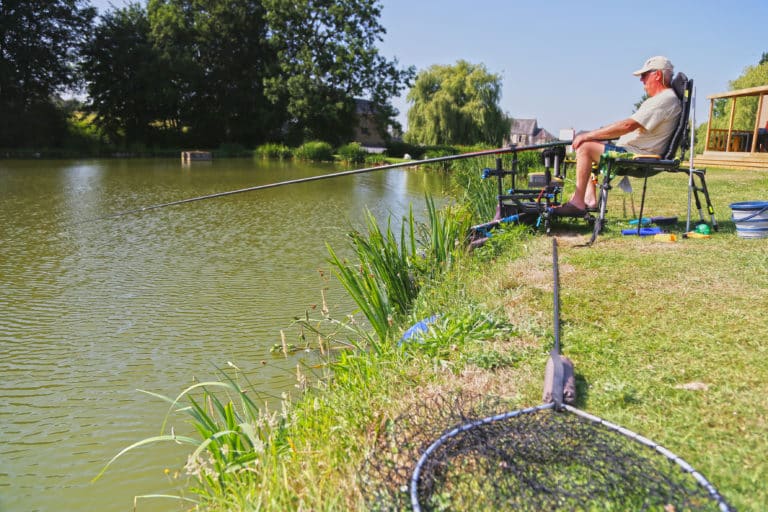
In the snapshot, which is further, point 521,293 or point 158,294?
point 158,294

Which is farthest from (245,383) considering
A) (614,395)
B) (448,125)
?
(448,125)

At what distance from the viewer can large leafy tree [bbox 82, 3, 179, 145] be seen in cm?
3203

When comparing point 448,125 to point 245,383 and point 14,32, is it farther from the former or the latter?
point 245,383

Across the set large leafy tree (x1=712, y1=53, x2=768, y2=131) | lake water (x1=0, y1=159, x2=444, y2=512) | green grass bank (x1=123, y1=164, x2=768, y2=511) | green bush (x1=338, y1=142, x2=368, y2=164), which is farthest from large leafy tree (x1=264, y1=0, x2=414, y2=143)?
green grass bank (x1=123, y1=164, x2=768, y2=511)

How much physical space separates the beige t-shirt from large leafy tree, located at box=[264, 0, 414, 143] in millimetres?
30089

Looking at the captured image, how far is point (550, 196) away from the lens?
5230 millimetres

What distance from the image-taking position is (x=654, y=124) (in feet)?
15.1

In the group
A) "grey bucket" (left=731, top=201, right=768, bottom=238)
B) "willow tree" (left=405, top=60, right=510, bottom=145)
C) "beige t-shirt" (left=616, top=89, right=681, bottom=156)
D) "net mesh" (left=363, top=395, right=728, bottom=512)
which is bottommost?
"net mesh" (left=363, top=395, right=728, bottom=512)

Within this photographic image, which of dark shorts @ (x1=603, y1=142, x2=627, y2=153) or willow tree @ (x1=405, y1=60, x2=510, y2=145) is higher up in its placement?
willow tree @ (x1=405, y1=60, x2=510, y2=145)

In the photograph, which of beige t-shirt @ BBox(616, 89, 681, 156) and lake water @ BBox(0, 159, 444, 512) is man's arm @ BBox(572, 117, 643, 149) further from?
lake water @ BBox(0, 159, 444, 512)

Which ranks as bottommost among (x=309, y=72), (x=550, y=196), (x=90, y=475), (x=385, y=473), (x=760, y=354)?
(x=90, y=475)

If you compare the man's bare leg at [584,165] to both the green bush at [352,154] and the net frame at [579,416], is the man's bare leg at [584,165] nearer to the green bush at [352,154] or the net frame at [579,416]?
the net frame at [579,416]

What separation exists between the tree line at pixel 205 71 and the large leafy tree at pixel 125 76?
0.18ft

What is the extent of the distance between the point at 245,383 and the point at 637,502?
2.32m
